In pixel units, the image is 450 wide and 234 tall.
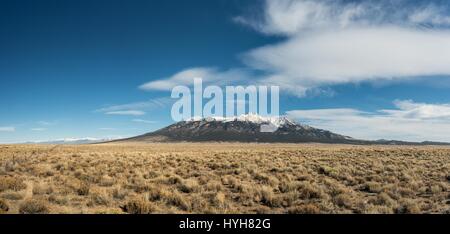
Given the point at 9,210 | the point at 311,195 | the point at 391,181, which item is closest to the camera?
the point at 9,210

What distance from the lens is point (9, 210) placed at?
35.9ft
